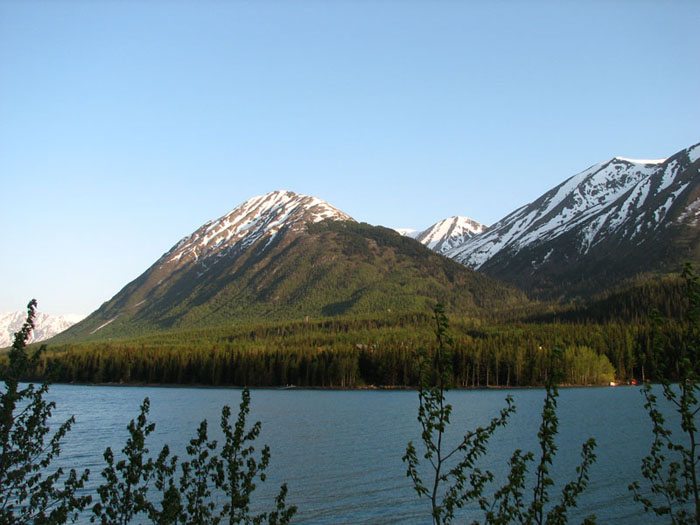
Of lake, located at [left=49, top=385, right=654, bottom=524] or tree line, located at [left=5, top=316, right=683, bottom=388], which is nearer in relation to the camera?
lake, located at [left=49, top=385, right=654, bottom=524]

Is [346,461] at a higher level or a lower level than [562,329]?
lower

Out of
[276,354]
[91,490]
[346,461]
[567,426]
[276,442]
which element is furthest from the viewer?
[276,354]

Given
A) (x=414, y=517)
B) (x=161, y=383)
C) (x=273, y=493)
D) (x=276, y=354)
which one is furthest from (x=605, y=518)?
(x=161, y=383)

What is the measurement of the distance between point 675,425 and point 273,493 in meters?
58.9

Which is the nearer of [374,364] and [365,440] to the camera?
[365,440]

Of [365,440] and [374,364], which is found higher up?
[374,364]

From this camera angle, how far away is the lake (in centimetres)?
4093

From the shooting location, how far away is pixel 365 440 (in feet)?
218

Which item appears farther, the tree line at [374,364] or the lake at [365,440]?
the tree line at [374,364]

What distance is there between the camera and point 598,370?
494 feet

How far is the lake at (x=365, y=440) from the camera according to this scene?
40934 mm

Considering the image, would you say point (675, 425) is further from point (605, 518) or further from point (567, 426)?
point (605, 518)

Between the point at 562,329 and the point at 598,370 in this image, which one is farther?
the point at 562,329

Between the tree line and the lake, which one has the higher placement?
the tree line
